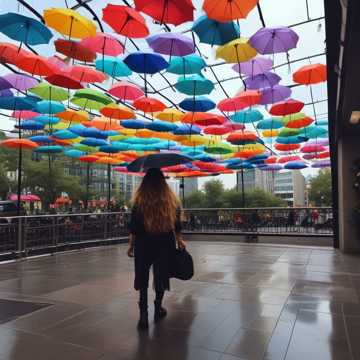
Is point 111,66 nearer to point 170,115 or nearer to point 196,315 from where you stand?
point 170,115

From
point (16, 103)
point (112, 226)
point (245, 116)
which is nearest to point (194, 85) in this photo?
point (245, 116)

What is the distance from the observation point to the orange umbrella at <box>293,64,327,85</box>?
8.75 meters

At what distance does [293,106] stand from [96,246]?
8356 millimetres

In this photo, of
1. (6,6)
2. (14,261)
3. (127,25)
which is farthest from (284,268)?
(6,6)

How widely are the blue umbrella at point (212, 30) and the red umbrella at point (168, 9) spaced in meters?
1.07

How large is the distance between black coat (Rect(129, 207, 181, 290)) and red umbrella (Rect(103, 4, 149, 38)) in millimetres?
4123

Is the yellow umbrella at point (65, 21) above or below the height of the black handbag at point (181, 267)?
above

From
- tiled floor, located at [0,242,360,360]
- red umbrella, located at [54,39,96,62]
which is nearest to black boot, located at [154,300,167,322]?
tiled floor, located at [0,242,360,360]

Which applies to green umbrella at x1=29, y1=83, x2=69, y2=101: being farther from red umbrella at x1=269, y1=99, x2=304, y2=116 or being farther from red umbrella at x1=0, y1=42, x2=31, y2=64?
red umbrella at x1=269, y1=99, x2=304, y2=116

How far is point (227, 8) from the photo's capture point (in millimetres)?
5855

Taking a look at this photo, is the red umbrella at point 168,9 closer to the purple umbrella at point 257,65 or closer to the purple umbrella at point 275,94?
the purple umbrella at point 257,65

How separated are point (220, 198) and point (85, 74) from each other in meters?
48.8

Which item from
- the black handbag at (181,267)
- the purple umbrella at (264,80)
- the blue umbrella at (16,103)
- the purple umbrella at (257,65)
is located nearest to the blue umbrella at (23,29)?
the blue umbrella at (16,103)

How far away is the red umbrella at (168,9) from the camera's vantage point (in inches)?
228
